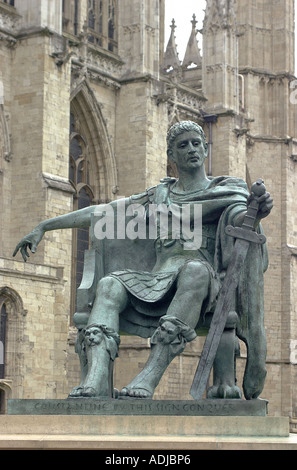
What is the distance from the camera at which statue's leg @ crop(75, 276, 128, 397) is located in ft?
19.6

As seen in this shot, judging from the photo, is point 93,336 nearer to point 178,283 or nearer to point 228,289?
point 178,283

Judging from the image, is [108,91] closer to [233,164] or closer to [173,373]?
[233,164]

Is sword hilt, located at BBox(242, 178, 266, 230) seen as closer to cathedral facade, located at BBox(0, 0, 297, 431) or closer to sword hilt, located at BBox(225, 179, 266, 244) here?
sword hilt, located at BBox(225, 179, 266, 244)

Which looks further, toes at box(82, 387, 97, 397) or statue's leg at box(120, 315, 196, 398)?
statue's leg at box(120, 315, 196, 398)

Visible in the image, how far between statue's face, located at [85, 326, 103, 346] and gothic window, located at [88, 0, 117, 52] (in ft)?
99.7

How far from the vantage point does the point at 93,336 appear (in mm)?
6066

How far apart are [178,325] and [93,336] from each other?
48cm

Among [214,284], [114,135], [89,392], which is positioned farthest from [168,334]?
[114,135]

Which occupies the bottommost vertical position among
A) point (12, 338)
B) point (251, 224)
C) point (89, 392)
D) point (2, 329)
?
point (89, 392)

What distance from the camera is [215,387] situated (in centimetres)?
627

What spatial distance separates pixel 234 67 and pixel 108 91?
6.27 metres

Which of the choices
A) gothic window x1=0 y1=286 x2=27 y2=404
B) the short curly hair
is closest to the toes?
the short curly hair

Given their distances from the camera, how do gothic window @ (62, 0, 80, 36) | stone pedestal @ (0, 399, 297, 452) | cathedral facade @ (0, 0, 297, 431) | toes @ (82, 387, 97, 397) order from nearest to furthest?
stone pedestal @ (0, 399, 297, 452), toes @ (82, 387, 97, 397), cathedral facade @ (0, 0, 297, 431), gothic window @ (62, 0, 80, 36)

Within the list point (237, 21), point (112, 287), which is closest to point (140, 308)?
point (112, 287)
